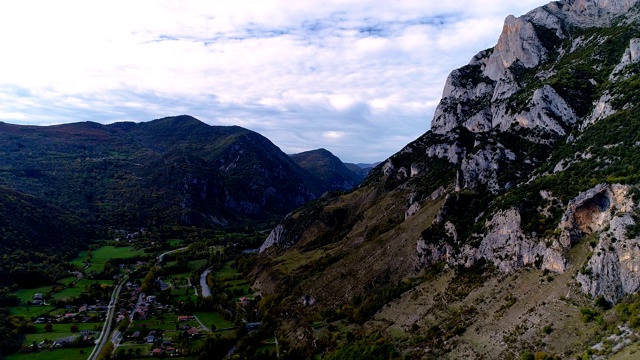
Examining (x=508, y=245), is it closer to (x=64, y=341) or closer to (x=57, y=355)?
(x=57, y=355)

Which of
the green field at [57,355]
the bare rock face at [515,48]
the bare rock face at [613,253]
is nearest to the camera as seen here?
the bare rock face at [613,253]

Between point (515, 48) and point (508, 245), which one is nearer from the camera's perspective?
point (508, 245)

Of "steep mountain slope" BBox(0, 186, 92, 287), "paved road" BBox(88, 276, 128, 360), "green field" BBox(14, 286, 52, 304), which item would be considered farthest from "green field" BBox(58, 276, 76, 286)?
"paved road" BBox(88, 276, 128, 360)

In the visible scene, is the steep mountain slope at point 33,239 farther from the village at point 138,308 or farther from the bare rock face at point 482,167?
the bare rock face at point 482,167

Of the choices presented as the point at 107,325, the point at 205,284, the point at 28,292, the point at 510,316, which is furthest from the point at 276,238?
the point at 510,316

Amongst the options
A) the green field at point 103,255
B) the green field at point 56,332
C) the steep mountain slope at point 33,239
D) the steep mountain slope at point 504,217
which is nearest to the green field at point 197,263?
the green field at point 103,255

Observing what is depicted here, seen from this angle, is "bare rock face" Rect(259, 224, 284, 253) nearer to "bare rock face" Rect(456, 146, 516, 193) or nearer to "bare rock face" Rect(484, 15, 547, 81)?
"bare rock face" Rect(456, 146, 516, 193)
